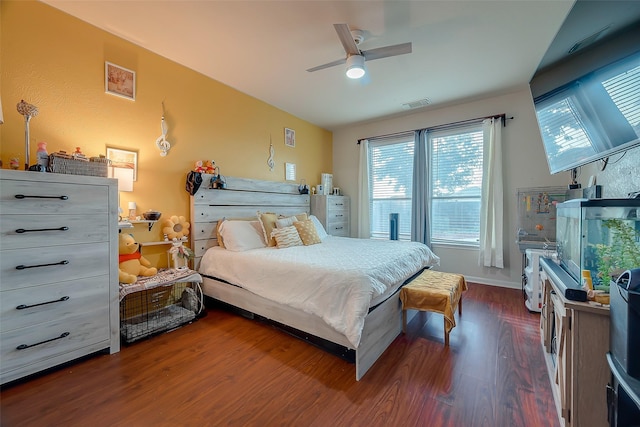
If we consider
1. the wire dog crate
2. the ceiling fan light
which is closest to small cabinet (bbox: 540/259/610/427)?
the ceiling fan light

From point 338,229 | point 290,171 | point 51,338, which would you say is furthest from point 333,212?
point 51,338

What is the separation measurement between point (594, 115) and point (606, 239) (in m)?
0.97

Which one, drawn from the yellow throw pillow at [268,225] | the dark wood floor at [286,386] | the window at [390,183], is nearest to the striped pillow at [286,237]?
the yellow throw pillow at [268,225]

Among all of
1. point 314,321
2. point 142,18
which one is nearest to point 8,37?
point 142,18

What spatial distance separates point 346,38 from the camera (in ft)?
6.68

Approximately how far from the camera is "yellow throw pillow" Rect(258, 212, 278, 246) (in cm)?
303

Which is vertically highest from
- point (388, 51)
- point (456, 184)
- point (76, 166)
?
point (388, 51)

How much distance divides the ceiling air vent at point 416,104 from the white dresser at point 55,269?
154 inches

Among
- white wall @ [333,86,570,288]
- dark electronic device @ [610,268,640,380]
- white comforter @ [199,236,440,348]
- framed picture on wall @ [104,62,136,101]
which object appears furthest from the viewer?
white wall @ [333,86,570,288]

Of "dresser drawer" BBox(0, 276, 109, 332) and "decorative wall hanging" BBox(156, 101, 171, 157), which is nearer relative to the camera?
"dresser drawer" BBox(0, 276, 109, 332)

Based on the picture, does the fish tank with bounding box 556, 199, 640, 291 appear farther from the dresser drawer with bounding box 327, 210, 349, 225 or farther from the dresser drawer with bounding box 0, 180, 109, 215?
the dresser drawer with bounding box 327, 210, 349, 225

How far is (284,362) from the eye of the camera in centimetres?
187

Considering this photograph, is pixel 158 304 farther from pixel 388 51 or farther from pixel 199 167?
pixel 388 51

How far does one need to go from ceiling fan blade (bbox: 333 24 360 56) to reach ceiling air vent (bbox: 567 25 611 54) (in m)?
1.56
